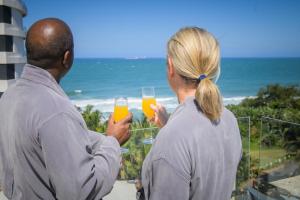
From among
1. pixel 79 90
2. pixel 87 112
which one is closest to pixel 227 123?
pixel 87 112

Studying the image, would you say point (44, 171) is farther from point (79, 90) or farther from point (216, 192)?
point (79, 90)

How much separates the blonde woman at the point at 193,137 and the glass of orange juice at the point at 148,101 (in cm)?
84

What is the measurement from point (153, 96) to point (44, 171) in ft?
3.99

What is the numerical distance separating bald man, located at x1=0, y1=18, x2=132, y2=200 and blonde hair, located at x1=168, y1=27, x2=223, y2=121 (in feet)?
1.51

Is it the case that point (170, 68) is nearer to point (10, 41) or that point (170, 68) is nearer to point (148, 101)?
point (148, 101)

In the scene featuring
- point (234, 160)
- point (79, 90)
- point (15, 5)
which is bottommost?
point (79, 90)

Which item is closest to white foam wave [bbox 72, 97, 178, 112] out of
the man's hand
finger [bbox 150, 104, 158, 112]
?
finger [bbox 150, 104, 158, 112]

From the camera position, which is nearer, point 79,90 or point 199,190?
point 199,190

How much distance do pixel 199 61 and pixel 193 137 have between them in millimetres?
317

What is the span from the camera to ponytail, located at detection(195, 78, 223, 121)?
146 cm

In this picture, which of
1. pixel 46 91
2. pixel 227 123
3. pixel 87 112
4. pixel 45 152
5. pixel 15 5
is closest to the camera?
pixel 45 152

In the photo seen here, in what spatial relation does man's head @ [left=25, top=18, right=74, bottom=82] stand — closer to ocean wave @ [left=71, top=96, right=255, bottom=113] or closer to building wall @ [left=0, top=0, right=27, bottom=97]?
building wall @ [left=0, top=0, right=27, bottom=97]

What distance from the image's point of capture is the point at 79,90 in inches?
2360

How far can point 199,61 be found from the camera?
1464mm
